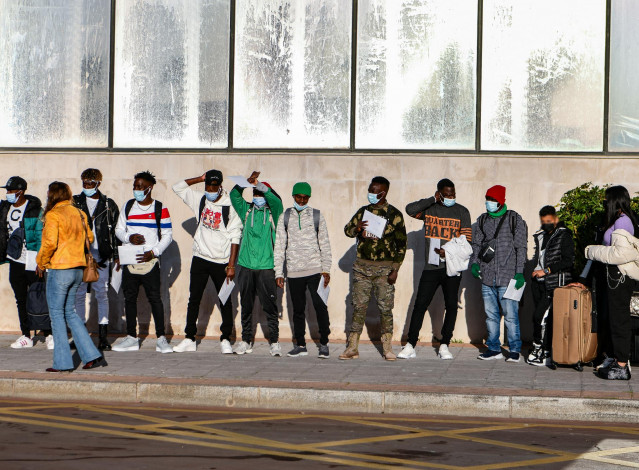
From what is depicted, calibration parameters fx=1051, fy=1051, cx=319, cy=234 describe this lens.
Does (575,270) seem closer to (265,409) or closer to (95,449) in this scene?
(265,409)

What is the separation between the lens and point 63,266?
34.4ft

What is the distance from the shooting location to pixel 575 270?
38.1ft

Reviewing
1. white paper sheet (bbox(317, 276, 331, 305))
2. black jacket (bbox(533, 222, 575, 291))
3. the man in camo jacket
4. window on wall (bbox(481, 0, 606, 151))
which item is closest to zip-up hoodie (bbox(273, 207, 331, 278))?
white paper sheet (bbox(317, 276, 331, 305))

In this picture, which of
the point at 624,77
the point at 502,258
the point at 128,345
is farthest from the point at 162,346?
the point at 624,77

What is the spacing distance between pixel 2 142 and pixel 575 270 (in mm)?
7876

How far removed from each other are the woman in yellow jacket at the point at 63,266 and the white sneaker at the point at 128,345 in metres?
1.42

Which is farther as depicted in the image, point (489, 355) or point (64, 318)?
point (489, 355)

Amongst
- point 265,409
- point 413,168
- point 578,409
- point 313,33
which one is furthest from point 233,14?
point 578,409

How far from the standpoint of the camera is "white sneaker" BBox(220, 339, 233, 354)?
12062mm

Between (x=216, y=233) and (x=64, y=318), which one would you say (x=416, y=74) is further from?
(x=64, y=318)

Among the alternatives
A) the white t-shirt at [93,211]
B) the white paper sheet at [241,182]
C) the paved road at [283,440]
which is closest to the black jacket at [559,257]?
the paved road at [283,440]

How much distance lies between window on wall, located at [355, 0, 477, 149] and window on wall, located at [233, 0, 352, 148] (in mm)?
258

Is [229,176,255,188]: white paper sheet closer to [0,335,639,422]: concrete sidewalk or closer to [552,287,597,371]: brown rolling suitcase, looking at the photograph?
[0,335,639,422]: concrete sidewalk

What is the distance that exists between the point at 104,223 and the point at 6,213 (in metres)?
1.24
